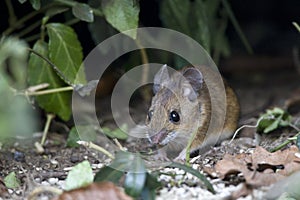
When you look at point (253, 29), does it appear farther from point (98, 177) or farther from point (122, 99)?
point (98, 177)

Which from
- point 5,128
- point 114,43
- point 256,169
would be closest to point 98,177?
point 5,128

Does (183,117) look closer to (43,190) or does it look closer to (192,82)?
(192,82)

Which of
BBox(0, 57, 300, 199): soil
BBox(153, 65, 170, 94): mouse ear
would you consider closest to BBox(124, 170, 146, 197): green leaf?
BBox(0, 57, 300, 199): soil

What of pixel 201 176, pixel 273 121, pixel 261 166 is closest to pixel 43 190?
pixel 201 176

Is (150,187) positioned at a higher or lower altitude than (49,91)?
lower

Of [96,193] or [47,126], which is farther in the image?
[47,126]
